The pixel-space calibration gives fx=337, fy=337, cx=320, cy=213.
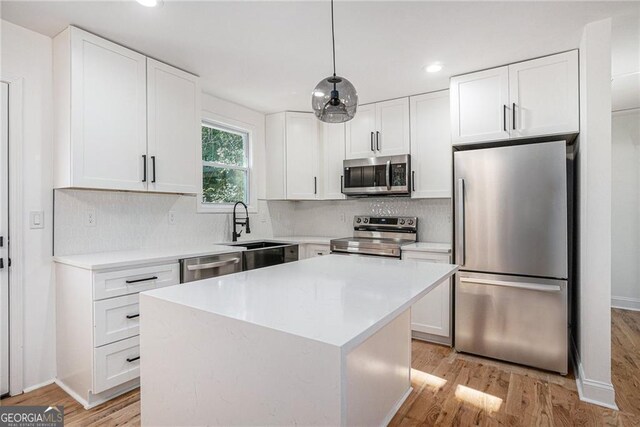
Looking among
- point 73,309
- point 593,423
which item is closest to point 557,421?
point 593,423

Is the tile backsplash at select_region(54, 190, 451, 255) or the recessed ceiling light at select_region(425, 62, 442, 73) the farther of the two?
the recessed ceiling light at select_region(425, 62, 442, 73)

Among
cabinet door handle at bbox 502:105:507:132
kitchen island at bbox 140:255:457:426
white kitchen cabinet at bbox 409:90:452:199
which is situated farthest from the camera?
white kitchen cabinet at bbox 409:90:452:199

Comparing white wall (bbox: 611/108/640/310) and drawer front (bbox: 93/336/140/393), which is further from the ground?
white wall (bbox: 611/108/640/310)

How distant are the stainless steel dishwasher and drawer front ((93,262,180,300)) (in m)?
0.06

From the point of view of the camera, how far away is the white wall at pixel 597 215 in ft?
7.09

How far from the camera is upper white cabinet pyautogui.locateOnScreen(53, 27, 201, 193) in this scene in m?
2.23

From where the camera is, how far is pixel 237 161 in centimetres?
399

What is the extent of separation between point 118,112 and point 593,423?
12.0 ft

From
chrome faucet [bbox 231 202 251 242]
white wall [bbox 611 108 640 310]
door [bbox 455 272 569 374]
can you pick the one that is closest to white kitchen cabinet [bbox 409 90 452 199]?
door [bbox 455 272 569 374]

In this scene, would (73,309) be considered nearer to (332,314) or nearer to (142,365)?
(142,365)

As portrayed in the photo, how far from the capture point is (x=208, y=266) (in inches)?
107

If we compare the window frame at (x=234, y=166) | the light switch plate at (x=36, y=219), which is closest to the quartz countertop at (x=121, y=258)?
the light switch plate at (x=36, y=219)

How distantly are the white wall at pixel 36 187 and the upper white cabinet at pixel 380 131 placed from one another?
2.75 meters

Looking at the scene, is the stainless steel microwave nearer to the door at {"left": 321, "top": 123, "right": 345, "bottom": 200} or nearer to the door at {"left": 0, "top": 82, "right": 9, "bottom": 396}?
the door at {"left": 321, "top": 123, "right": 345, "bottom": 200}
